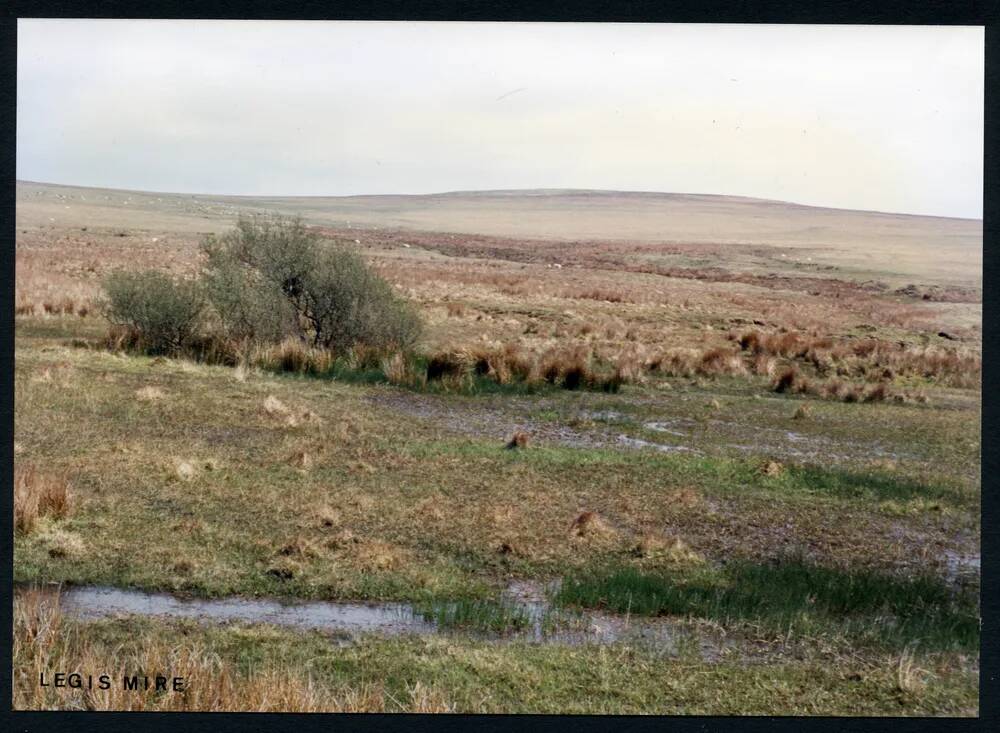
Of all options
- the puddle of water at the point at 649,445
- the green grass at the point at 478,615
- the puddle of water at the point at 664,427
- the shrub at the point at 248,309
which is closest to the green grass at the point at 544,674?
the green grass at the point at 478,615

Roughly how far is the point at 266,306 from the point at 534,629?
12809 mm

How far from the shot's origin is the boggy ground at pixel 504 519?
6777 millimetres

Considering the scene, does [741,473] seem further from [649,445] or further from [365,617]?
[365,617]

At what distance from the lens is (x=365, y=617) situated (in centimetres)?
762

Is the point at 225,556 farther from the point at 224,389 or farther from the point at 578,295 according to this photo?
the point at 578,295

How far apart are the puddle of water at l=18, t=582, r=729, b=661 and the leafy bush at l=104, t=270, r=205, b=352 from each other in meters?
11.2

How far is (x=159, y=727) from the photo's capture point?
6.24 m

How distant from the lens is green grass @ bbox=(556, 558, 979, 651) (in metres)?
7.70

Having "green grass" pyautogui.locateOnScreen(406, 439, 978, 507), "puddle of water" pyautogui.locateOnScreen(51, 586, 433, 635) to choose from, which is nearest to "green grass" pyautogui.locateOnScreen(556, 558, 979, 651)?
"puddle of water" pyautogui.locateOnScreen(51, 586, 433, 635)

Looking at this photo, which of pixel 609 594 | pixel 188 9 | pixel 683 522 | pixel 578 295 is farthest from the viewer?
pixel 578 295

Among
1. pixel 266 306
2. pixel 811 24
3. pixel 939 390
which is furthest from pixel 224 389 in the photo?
pixel 939 390

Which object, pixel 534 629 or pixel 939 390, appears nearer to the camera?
pixel 534 629

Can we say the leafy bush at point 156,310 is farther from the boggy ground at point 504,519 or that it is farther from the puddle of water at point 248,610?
the puddle of water at point 248,610

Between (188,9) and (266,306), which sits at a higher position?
(188,9)
